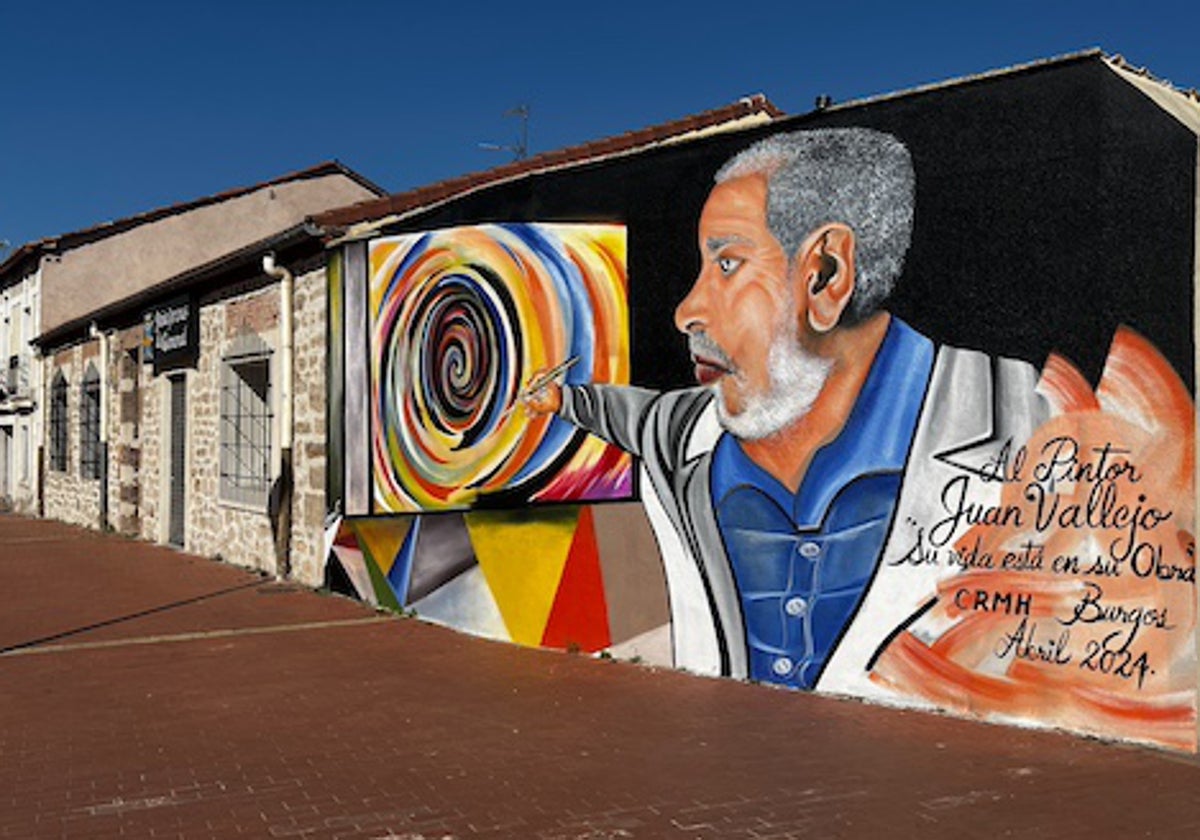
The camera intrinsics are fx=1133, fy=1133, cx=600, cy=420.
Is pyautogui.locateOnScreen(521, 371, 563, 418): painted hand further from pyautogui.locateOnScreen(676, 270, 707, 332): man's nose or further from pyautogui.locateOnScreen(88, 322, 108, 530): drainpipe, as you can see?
pyautogui.locateOnScreen(88, 322, 108, 530): drainpipe

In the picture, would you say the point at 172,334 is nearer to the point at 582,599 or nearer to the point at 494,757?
the point at 582,599

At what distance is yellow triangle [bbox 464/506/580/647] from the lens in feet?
29.6

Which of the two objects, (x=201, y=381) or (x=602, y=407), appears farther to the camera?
(x=201, y=381)

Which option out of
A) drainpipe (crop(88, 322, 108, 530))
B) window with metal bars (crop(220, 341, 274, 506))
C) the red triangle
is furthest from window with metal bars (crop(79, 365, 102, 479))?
the red triangle

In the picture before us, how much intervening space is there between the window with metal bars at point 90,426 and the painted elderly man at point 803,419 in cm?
1690

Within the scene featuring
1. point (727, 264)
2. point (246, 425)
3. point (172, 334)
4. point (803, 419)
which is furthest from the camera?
point (172, 334)

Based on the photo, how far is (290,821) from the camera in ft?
16.1

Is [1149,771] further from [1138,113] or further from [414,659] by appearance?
[414,659]

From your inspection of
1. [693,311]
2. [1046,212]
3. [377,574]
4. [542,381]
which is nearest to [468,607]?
[377,574]

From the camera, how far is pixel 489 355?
9758 millimetres

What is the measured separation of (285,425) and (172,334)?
5.10m

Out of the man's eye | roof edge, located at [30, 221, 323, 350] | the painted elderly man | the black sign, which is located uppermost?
roof edge, located at [30, 221, 323, 350]

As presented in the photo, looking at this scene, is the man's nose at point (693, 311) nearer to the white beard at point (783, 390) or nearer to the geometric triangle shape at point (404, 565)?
the white beard at point (783, 390)

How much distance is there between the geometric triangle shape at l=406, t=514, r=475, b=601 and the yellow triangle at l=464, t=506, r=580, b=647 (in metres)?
0.18
